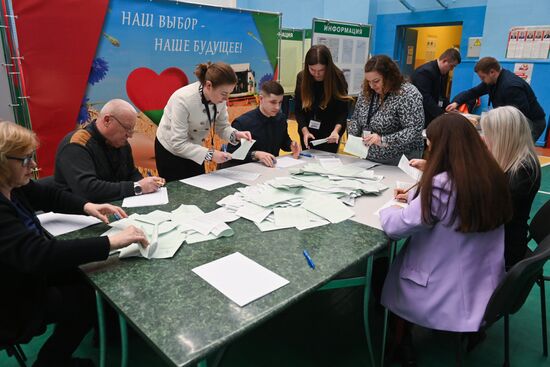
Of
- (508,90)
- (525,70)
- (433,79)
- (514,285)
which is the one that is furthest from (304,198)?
(525,70)

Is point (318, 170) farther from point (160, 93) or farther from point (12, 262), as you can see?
point (160, 93)

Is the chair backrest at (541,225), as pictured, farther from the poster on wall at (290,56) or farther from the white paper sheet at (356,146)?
the poster on wall at (290,56)

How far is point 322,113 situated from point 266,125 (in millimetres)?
524

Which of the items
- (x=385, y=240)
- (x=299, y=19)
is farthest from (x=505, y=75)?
(x=299, y=19)

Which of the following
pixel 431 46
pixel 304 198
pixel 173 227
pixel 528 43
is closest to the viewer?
pixel 173 227

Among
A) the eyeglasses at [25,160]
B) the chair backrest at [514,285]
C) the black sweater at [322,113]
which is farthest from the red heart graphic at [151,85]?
the chair backrest at [514,285]

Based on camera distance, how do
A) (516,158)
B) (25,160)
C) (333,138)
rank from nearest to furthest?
(25,160) → (516,158) → (333,138)

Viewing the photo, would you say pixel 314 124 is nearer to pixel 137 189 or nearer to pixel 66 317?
pixel 137 189

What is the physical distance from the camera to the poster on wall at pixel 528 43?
5.80 m

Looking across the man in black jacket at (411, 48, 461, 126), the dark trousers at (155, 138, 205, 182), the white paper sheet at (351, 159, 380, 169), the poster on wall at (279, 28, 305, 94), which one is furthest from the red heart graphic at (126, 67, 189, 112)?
the poster on wall at (279, 28, 305, 94)

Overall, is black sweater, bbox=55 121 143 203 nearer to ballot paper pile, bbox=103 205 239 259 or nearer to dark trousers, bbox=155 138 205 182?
ballot paper pile, bbox=103 205 239 259

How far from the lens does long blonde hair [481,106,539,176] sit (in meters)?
1.65

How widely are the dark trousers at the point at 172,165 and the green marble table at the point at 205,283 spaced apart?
85 centimetres

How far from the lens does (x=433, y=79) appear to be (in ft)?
14.3
